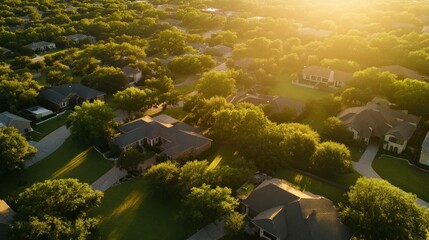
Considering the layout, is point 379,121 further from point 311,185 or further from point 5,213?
point 5,213

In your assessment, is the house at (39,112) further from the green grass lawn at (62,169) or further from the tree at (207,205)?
the tree at (207,205)

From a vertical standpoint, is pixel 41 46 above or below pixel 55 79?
below

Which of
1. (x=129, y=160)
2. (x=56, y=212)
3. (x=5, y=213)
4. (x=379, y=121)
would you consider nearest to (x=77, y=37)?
(x=129, y=160)

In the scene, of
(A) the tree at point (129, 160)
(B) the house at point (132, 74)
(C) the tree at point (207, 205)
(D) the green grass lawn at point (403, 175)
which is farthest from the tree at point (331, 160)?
(B) the house at point (132, 74)

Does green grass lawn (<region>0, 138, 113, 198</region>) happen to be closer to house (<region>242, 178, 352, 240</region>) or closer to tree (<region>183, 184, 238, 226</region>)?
tree (<region>183, 184, 238, 226</region>)

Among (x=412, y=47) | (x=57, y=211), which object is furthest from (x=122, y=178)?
(x=412, y=47)

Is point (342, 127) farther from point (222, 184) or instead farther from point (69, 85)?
point (69, 85)
